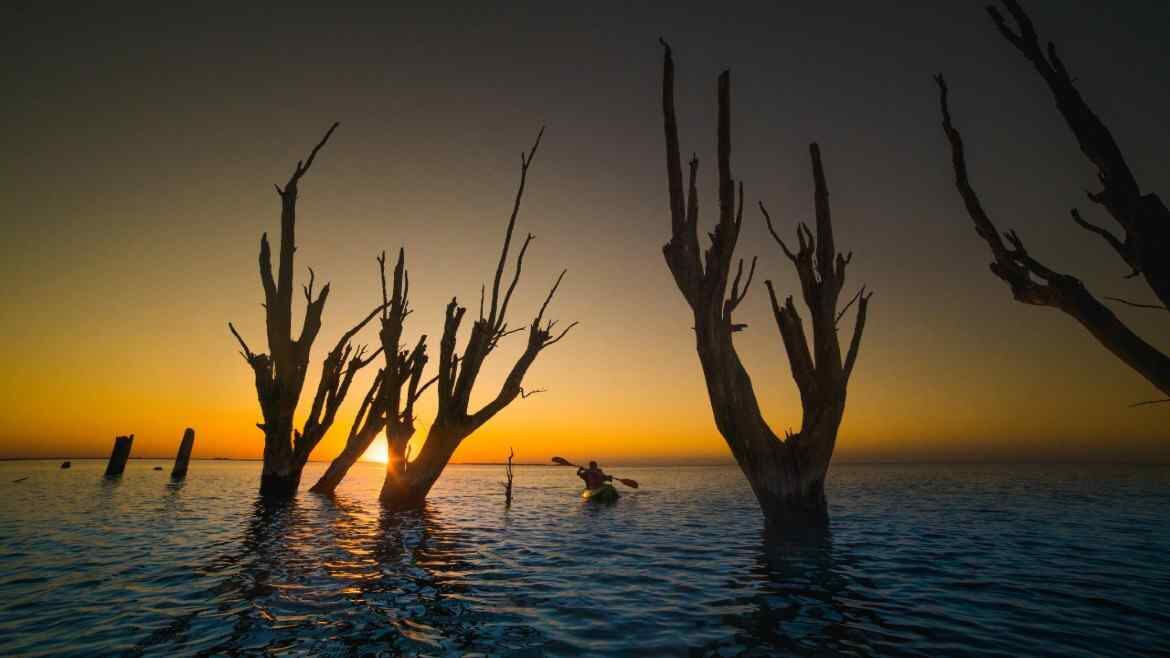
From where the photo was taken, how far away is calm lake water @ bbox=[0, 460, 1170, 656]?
538 centimetres

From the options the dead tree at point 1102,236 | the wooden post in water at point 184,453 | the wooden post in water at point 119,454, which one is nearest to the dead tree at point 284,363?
the dead tree at point 1102,236

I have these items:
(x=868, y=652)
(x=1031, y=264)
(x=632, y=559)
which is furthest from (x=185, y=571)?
(x=1031, y=264)

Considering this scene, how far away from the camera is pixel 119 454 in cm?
4138

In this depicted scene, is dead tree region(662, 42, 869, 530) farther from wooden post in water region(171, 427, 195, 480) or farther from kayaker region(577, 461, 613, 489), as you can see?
wooden post in water region(171, 427, 195, 480)

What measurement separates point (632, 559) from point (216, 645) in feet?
23.3

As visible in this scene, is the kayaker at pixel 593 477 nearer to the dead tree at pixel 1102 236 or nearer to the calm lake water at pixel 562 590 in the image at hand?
the calm lake water at pixel 562 590

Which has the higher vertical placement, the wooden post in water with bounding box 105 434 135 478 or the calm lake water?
the wooden post in water with bounding box 105 434 135 478

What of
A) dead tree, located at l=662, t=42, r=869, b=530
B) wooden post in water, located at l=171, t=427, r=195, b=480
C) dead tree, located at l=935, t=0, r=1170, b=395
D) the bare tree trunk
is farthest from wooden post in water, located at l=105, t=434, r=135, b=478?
dead tree, located at l=935, t=0, r=1170, b=395

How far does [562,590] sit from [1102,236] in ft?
24.1

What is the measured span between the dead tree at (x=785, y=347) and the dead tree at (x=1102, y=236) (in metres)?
6.45

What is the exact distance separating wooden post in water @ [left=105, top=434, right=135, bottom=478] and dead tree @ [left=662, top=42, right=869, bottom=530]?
160 ft

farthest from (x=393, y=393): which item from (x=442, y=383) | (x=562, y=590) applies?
(x=562, y=590)

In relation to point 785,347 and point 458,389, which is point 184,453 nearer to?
point 458,389

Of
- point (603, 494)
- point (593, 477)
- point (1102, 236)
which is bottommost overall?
point (603, 494)
